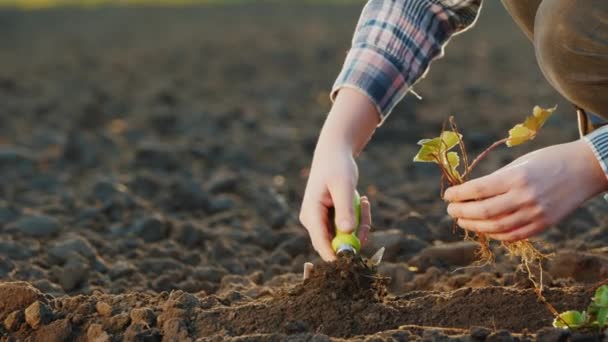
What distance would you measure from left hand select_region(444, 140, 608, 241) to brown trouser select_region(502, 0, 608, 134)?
1.24ft

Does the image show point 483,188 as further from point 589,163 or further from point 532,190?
point 589,163

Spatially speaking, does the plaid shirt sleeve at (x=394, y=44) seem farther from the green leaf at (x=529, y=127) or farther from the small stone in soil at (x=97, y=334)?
the small stone in soil at (x=97, y=334)

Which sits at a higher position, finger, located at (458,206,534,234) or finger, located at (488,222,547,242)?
finger, located at (458,206,534,234)

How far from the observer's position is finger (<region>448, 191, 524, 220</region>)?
2268mm

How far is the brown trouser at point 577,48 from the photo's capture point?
258 cm

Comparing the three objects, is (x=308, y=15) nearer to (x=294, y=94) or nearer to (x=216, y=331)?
(x=294, y=94)

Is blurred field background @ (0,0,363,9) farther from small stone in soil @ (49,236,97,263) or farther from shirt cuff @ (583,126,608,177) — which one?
shirt cuff @ (583,126,608,177)

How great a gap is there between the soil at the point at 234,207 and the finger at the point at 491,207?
0.27 m

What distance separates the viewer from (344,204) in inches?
100

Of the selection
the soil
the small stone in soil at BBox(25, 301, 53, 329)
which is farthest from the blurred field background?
the small stone in soil at BBox(25, 301, 53, 329)

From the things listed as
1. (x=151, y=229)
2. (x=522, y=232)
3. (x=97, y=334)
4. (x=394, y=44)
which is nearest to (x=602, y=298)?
(x=522, y=232)

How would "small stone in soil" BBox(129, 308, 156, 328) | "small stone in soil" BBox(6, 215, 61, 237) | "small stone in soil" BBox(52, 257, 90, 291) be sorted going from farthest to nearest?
"small stone in soil" BBox(6, 215, 61, 237), "small stone in soil" BBox(52, 257, 90, 291), "small stone in soil" BBox(129, 308, 156, 328)

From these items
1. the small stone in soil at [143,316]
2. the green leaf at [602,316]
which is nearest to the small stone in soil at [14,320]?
the small stone in soil at [143,316]

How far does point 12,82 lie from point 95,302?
6099 mm
